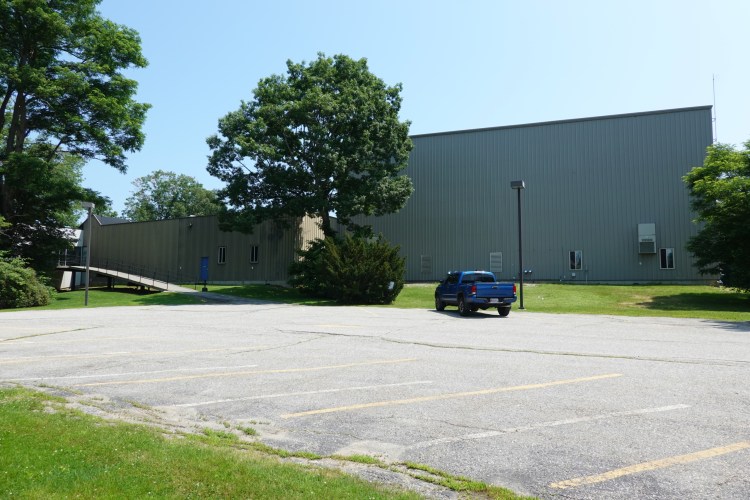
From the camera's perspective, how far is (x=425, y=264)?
155 ft

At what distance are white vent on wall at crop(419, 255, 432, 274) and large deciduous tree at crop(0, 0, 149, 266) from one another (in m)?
24.1

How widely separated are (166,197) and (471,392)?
95.4 metres

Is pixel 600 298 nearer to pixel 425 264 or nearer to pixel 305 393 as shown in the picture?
pixel 425 264

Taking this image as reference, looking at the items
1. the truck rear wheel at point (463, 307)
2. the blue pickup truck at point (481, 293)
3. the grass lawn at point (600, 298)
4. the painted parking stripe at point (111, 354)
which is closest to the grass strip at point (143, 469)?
the painted parking stripe at point (111, 354)

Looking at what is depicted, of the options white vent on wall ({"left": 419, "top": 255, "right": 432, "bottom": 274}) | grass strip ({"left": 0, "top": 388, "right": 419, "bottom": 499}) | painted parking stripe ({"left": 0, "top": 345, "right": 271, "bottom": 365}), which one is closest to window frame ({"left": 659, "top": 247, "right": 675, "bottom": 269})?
white vent on wall ({"left": 419, "top": 255, "right": 432, "bottom": 274})

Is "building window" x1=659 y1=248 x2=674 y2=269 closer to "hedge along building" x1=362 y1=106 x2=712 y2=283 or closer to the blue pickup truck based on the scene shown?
"hedge along building" x1=362 y1=106 x2=712 y2=283

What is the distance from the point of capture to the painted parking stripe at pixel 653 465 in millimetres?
4645

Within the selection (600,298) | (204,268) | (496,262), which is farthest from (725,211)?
(204,268)

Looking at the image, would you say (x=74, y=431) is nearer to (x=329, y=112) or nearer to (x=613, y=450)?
(x=613, y=450)

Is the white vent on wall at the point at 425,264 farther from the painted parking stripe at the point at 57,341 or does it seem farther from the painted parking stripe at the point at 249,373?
the painted parking stripe at the point at 249,373

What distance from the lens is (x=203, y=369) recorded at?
1036 centimetres

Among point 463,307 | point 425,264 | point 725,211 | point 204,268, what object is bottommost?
point 463,307

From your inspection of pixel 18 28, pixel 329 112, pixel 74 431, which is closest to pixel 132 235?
pixel 18 28

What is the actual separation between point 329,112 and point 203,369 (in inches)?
1141
